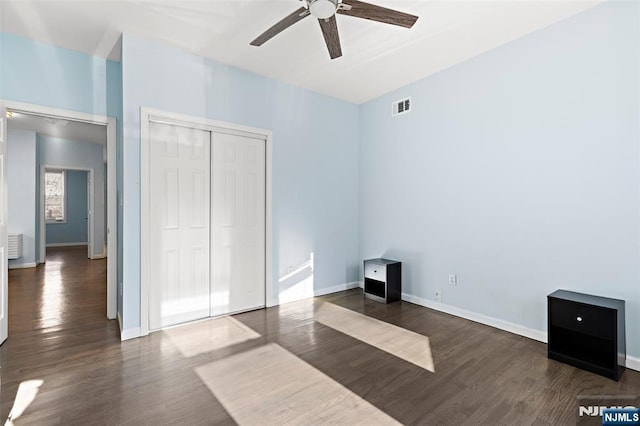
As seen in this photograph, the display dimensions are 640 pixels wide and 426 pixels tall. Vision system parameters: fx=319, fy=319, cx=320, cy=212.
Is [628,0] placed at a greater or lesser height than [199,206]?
greater

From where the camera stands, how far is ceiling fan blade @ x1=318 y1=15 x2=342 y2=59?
7.51ft

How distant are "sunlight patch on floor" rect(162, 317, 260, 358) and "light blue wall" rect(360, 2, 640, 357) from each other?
2228 millimetres

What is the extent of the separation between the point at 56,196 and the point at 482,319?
1197 centimetres

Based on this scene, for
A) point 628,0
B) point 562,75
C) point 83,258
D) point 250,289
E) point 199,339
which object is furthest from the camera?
point 83,258

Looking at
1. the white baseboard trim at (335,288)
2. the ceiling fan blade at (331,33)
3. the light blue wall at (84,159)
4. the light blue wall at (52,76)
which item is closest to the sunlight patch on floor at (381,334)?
the white baseboard trim at (335,288)

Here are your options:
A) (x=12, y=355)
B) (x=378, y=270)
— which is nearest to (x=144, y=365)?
(x=12, y=355)

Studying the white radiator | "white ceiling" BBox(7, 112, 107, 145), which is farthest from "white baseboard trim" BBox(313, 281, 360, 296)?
the white radiator

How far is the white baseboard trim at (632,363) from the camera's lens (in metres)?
2.43

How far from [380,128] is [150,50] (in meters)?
2.98

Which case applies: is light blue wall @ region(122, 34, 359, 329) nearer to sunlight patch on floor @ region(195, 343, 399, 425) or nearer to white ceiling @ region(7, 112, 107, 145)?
sunlight patch on floor @ region(195, 343, 399, 425)

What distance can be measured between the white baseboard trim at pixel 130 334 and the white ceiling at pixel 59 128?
408 cm

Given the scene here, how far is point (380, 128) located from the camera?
463 cm

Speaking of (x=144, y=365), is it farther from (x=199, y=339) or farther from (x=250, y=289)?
(x=250, y=289)

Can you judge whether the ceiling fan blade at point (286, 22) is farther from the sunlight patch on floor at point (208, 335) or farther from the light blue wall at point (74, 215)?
the light blue wall at point (74, 215)
